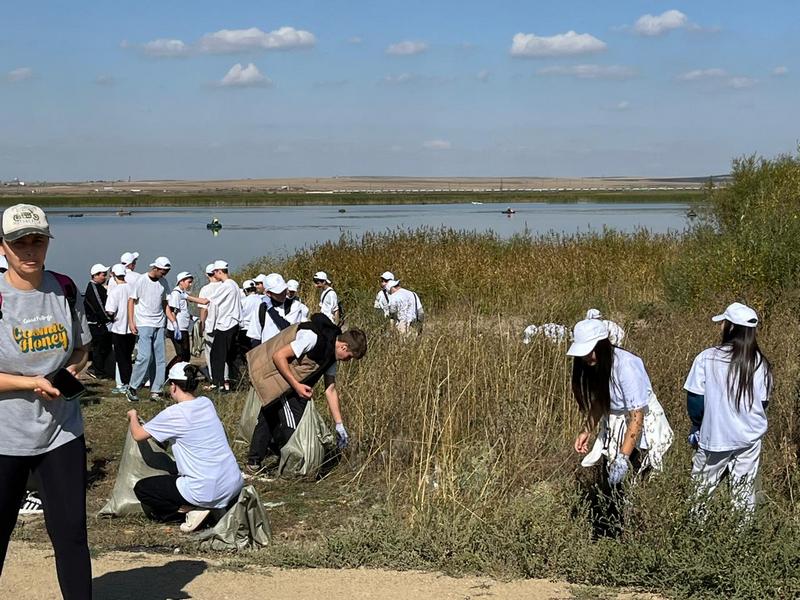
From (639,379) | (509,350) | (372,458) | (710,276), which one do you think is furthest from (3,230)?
(710,276)

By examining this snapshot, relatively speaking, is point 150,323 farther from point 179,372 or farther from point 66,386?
point 66,386

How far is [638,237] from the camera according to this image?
26344 millimetres

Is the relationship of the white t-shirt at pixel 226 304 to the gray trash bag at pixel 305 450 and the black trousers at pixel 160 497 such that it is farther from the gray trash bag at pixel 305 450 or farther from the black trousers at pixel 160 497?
the black trousers at pixel 160 497

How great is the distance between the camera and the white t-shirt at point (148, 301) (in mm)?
12633

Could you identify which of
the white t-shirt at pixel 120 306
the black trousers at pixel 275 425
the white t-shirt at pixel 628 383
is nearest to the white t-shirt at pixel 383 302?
the white t-shirt at pixel 120 306

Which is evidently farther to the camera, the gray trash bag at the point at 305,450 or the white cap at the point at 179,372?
the gray trash bag at the point at 305,450

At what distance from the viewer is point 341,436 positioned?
8.91 metres

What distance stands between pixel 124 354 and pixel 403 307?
12.1 ft

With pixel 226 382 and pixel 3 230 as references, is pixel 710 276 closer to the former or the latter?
pixel 226 382

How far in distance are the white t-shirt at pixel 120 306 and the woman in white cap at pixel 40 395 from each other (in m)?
8.58

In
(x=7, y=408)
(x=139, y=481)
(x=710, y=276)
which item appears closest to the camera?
(x=7, y=408)

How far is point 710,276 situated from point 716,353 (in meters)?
11.3

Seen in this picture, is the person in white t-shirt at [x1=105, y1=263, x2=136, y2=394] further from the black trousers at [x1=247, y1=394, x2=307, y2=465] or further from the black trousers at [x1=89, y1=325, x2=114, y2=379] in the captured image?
the black trousers at [x1=247, y1=394, x2=307, y2=465]

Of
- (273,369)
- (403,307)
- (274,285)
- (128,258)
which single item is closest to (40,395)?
(273,369)
